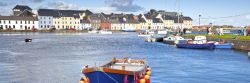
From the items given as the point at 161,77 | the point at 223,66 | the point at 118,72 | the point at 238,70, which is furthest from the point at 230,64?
the point at 118,72

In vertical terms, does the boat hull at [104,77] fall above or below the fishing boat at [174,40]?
below

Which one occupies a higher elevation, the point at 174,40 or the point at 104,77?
the point at 174,40

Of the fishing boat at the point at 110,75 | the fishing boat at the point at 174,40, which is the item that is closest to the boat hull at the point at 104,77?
the fishing boat at the point at 110,75

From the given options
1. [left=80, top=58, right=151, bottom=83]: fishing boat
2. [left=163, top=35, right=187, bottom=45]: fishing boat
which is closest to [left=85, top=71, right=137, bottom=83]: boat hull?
[left=80, top=58, right=151, bottom=83]: fishing boat

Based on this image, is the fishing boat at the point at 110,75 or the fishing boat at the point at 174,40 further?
the fishing boat at the point at 174,40

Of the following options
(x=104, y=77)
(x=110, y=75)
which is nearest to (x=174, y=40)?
(x=110, y=75)

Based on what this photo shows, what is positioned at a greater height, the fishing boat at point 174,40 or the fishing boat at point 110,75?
the fishing boat at point 174,40

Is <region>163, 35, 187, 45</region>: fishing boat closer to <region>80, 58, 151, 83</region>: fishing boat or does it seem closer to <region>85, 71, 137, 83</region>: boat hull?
<region>80, 58, 151, 83</region>: fishing boat

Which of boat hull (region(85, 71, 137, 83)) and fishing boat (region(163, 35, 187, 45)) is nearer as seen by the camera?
boat hull (region(85, 71, 137, 83))

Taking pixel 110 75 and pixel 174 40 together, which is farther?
pixel 174 40

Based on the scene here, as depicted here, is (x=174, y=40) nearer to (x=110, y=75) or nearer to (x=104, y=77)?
(x=110, y=75)

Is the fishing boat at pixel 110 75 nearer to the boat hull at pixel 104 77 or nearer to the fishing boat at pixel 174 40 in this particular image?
the boat hull at pixel 104 77

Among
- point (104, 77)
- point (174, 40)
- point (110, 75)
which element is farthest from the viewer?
point (174, 40)

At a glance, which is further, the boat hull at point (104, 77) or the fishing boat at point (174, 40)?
the fishing boat at point (174, 40)
